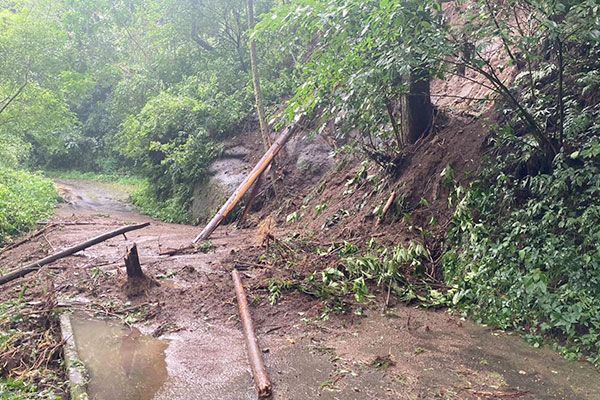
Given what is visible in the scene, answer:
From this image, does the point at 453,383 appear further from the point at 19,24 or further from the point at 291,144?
the point at 19,24

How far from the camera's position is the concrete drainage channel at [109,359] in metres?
3.75

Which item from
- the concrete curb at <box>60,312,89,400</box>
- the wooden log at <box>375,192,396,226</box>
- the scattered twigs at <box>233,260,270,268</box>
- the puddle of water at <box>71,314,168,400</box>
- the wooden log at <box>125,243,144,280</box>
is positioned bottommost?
the puddle of water at <box>71,314,168,400</box>

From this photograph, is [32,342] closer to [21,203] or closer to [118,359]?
[118,359]

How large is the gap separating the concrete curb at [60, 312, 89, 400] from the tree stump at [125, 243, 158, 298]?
1.03m

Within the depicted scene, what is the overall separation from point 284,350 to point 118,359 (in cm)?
157

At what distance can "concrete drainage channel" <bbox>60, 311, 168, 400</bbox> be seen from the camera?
3.75m

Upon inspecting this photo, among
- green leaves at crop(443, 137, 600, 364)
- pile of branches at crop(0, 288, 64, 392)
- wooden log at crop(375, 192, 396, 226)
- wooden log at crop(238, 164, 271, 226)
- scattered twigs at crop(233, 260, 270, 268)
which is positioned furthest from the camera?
wooden log at crop(238, 164, 271, 226)

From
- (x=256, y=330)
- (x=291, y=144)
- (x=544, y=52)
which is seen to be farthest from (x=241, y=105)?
(x=256, y=330)

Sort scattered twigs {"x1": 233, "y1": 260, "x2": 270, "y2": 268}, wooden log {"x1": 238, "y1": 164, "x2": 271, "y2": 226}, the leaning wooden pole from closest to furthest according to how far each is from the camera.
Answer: scattered twigs {"x1": 233, "y1": 260, "x2": 270, "y2": 268}
the leaning wooden pole
wooden log {"x1": 238, "y1": 164, "x2": 271, "y2": 226}

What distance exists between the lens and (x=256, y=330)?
16.3ft

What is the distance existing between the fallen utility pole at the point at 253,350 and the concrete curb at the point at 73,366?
1326mm

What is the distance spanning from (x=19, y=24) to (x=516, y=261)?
17236 millimetres

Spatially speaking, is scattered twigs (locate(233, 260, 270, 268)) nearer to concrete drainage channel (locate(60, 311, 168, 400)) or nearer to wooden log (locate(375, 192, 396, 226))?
wooden log (locate(375, 192, 396, 226))

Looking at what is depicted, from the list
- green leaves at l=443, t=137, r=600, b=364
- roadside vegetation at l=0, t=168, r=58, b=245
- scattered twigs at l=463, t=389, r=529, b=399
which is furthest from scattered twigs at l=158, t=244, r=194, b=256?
scattered twigs at l=463, t=389, r=529, b=399
